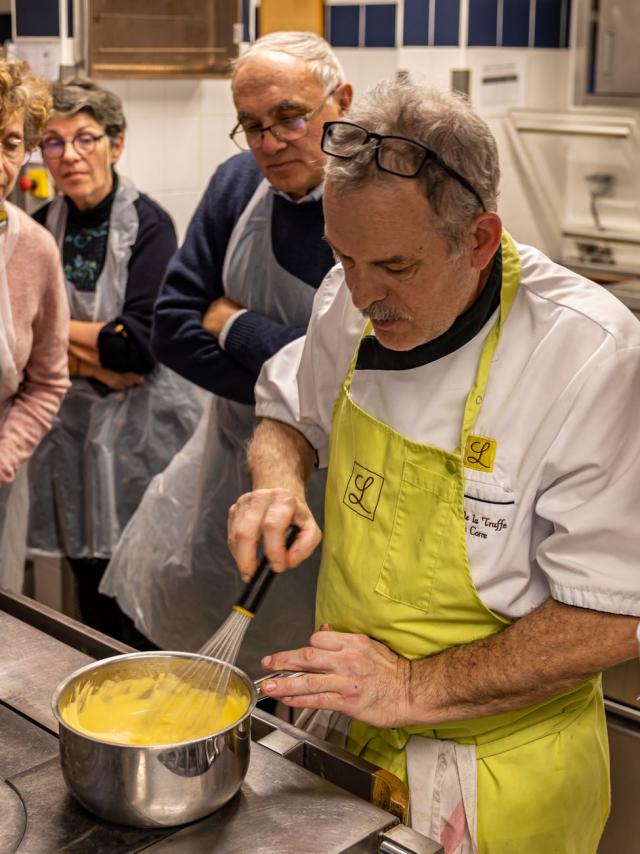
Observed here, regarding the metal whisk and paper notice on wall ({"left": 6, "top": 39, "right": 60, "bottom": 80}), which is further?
paper notice on wall ({"left": 6, "top": 39, "right": 60, "bottom": 80})

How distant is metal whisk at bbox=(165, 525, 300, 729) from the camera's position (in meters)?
1.23

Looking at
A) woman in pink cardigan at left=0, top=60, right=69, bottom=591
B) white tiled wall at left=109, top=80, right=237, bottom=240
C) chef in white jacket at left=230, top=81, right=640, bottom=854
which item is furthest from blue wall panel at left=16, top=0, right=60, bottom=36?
chef in white jacket at left=230, top=81, right=640, bottom=854

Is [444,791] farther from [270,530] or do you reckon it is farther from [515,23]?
[515,23]

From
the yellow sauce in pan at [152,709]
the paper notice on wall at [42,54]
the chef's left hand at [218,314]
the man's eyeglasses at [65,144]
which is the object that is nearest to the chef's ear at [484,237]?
the yellow sauce in pan at [152,709]

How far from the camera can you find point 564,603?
4.21 feet

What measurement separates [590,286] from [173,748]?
75cm

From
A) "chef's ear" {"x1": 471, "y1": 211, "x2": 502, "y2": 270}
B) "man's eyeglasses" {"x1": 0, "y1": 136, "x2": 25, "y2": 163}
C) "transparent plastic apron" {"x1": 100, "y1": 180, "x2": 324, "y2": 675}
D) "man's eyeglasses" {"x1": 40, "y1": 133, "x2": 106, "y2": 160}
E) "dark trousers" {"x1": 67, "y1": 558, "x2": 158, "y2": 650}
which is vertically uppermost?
"man's eyeglasses" {"x1": 0, "y1": 136, "x2": 25, "y2": 163}

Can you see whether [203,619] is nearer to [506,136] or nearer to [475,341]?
[475,341]

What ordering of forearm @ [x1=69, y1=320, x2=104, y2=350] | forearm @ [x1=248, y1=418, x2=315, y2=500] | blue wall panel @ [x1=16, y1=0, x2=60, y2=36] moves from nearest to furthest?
forearm @ [x1=248, y1=418, x2=315, y2=500] < forearm @ [x1=69, y1=320, x2=104, y2=350] < blue wall panel @ [x1=16, y1=0, x2=60, y2=36]

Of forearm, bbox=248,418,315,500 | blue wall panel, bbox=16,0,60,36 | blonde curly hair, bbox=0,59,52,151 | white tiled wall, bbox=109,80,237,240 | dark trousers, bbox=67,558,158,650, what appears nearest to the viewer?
forearm, bbox=248,418,315,500

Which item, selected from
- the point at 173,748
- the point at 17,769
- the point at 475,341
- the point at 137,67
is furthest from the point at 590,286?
the point at 137,67

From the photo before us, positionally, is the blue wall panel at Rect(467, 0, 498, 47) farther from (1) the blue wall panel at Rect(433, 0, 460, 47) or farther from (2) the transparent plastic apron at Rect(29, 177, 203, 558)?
(2) the transparent plastic apron at Rect(29, 177, 203, 558)

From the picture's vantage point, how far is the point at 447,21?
3551 millimetres

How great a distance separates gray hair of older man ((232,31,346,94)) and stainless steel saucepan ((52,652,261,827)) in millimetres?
1261
